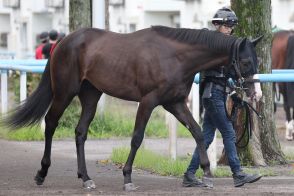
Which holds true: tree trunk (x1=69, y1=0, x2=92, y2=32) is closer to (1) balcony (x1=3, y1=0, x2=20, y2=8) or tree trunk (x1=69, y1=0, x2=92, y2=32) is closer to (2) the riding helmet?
(2) the riding helmet

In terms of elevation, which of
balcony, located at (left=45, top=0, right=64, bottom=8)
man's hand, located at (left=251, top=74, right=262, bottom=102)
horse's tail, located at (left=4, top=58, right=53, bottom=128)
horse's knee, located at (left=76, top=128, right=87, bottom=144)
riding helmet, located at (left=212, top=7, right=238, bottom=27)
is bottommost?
horse's knee, located at (left=76, top=128, right=87, bottom=144)

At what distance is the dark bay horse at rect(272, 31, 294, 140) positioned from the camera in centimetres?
1801

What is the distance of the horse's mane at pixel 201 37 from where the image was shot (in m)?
10.9

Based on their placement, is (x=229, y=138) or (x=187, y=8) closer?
(x=229, y=138)

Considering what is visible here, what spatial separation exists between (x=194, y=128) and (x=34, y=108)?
201 centimetres

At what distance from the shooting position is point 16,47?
50.3m

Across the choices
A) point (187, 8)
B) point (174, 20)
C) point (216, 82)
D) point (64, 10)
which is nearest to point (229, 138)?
point (216, 82)

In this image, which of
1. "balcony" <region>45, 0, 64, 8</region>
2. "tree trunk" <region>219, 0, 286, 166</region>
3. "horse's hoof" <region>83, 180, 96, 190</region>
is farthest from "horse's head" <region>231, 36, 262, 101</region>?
"balcony" <region>45, 0, 64, 8</region>

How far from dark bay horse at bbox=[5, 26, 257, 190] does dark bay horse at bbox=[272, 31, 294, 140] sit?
674 cm

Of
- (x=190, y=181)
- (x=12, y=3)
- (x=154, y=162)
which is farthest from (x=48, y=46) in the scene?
(x=12, y=3)

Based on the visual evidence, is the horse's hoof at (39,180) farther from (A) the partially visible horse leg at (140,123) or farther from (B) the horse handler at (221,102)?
(B) the horse handler at (221,102)

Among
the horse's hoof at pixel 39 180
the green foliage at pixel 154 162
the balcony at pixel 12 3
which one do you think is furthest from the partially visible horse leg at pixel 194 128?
the balcony at pixel 12 3

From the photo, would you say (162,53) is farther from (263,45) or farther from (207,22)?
(207,22)

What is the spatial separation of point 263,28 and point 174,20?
92.8 ft
